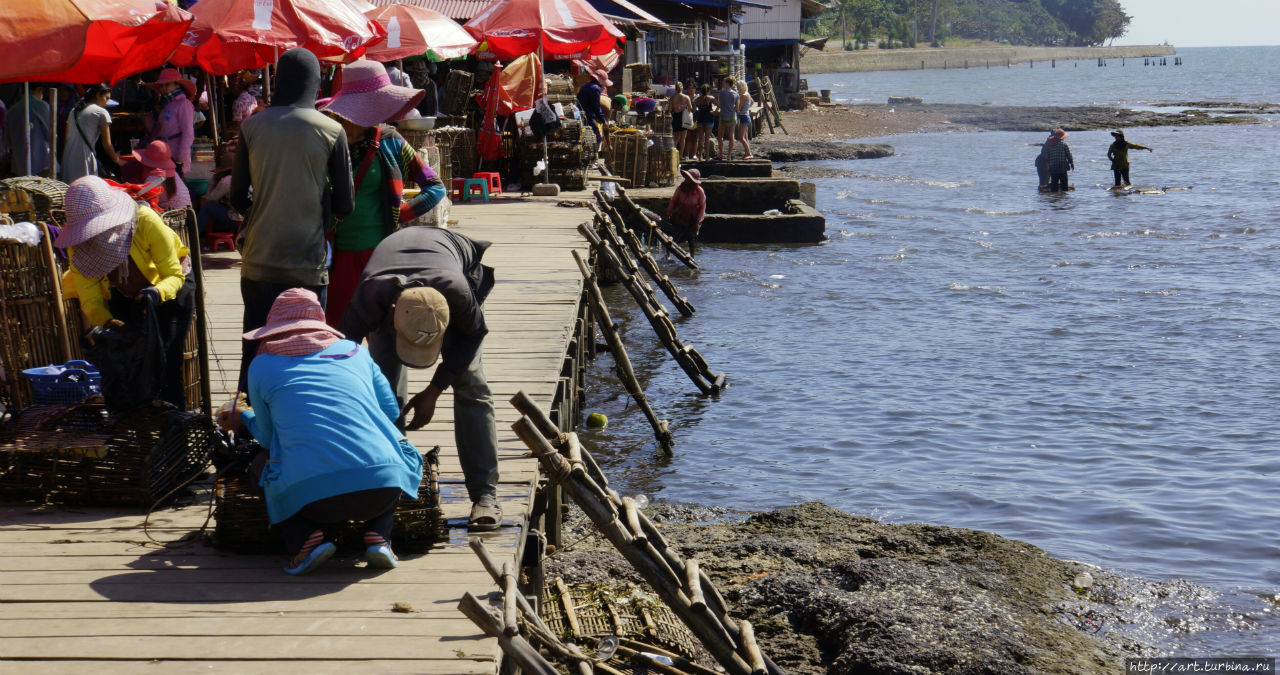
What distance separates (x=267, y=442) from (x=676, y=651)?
2.31 metres

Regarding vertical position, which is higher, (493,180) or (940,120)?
(940,120)

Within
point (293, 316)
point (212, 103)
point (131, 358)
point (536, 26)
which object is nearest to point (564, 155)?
point (536, 26)

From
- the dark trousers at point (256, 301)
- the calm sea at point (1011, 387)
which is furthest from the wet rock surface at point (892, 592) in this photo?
the dark trousers at point (256, 301)

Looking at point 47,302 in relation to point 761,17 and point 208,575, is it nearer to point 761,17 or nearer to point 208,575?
point 208,575

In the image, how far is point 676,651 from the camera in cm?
584

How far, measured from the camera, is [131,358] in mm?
5367

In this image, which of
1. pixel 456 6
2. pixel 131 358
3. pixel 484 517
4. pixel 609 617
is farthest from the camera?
pixel 456 6

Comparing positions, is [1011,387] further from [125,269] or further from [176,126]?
[125,269]

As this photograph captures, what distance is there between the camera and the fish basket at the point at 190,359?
5734 mm

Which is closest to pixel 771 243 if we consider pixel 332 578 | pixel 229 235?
pixel 229 235

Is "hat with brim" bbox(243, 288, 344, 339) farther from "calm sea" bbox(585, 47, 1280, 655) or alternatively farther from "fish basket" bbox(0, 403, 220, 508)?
"calm sea" bbox(585, 47, 1280, 655)

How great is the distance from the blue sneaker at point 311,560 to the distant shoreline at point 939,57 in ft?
335

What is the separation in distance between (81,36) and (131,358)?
2.25 m

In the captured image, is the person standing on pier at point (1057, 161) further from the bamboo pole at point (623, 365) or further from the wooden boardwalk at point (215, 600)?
the wooden boardwalk at point (215, 600)
